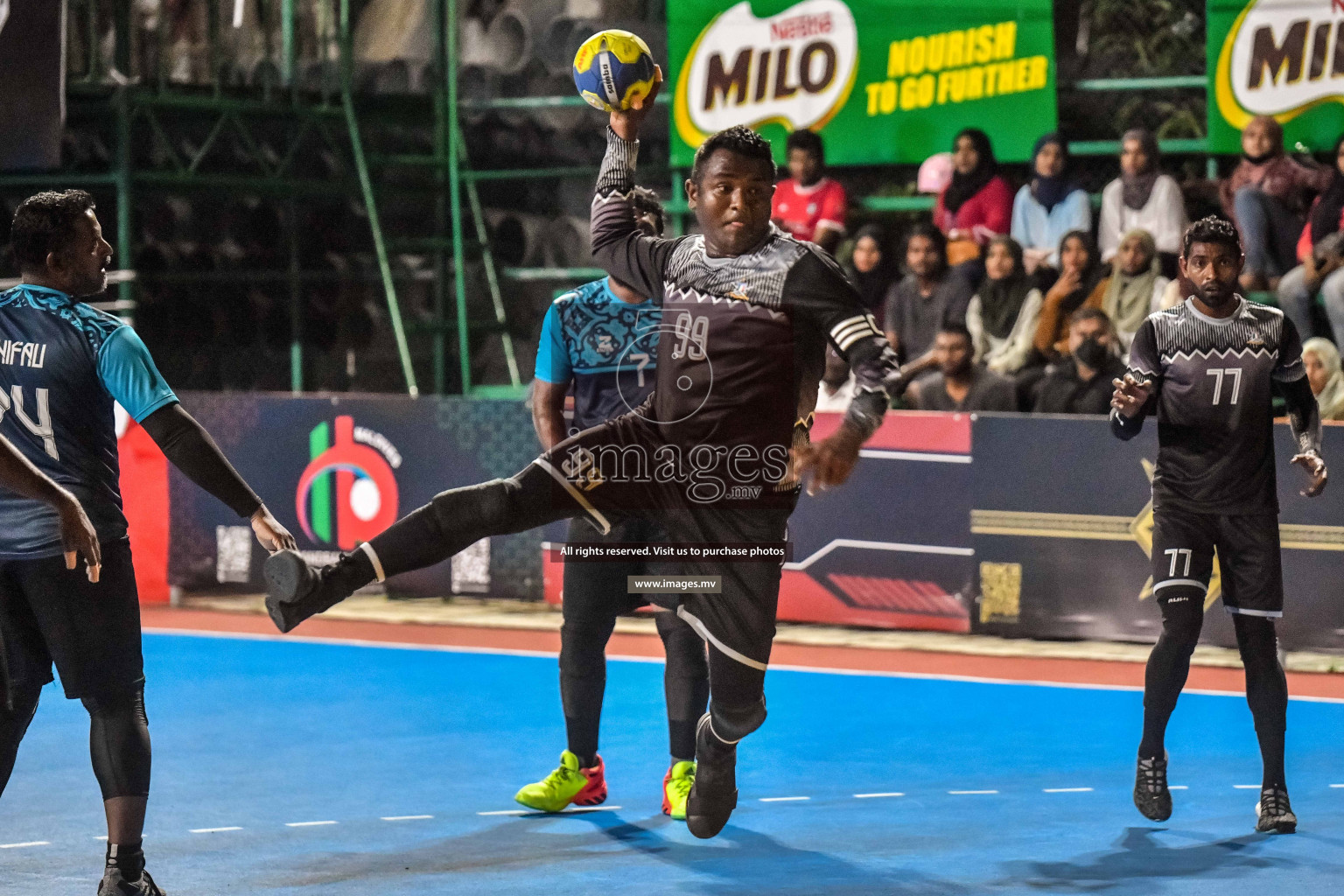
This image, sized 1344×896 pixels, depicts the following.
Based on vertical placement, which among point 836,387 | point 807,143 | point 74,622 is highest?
point 807,143

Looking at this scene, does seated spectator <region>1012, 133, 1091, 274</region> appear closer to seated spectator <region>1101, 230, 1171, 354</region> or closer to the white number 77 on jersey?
seated spectator <region>1101, 230, 1171, 354</region>

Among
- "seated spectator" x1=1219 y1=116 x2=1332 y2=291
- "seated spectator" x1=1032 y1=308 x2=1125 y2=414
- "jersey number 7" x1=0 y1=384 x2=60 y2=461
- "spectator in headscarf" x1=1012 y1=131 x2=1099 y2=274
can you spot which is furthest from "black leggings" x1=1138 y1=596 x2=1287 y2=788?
"spectator in headscarf" x1=1012 y1=131 x2=1099 y2=274

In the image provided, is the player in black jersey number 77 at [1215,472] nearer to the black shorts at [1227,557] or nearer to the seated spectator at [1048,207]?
the black shorts at [1227,557]

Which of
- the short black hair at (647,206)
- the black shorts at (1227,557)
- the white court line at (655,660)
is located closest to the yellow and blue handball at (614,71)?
the short black hair at (647,206)

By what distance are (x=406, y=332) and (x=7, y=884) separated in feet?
34.9

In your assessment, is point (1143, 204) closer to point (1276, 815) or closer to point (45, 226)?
point (1276, 815)

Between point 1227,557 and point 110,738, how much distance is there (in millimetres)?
4200

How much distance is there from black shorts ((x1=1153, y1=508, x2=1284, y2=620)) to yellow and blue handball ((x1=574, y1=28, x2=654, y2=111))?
2725 millimetres

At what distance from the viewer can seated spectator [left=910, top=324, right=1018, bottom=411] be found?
11.8 meters

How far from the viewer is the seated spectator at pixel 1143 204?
12.5 m

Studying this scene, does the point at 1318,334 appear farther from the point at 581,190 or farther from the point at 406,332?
the point at 406,332

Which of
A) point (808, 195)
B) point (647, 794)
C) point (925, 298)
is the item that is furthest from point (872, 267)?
point (647, 794)

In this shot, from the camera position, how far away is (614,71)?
5.91m

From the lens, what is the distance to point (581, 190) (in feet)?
52.9
